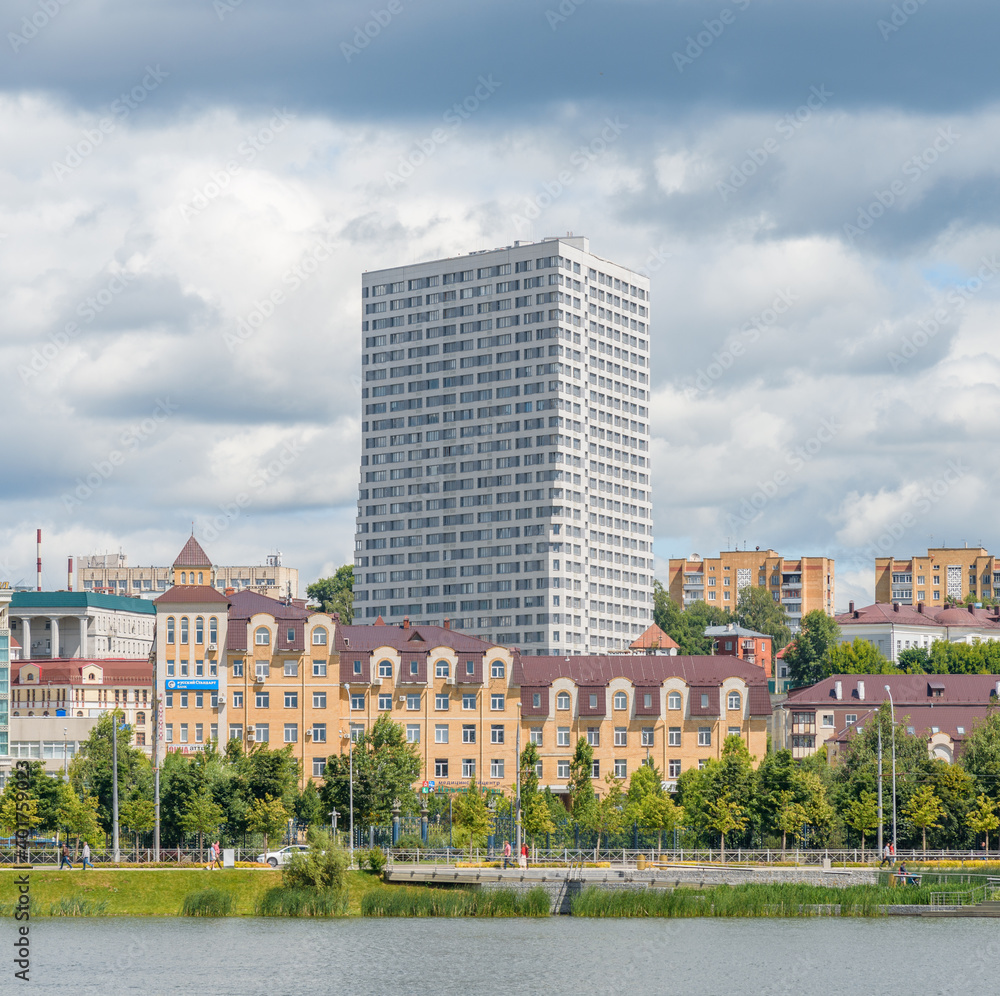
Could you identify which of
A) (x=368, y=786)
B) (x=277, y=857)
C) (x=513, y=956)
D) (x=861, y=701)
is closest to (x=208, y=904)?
(x=277, y=857)

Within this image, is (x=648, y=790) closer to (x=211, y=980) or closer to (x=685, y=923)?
(x=685, y=923)

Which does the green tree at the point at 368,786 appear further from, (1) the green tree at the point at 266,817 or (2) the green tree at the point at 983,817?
(2) the green tree at the point at 983,817

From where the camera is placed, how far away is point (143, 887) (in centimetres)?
9956

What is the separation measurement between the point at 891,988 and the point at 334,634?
285ft

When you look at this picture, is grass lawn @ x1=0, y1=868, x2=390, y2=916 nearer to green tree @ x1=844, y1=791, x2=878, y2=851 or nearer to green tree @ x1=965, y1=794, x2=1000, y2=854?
green tree @ x1=844, y1=791, x2=878, y2=851

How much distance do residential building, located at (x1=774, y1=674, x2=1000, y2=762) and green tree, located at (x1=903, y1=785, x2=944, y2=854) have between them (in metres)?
43.6

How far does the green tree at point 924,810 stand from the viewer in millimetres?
123000

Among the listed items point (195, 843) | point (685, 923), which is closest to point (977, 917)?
point (685, 923)

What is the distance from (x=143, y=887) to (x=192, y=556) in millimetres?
57917

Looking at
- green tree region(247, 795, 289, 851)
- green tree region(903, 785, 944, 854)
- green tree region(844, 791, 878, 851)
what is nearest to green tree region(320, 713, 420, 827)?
green tree region(247, 795, 289, 851)

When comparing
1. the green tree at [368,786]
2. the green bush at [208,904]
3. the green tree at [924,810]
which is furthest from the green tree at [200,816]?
the green tree at [924,810]

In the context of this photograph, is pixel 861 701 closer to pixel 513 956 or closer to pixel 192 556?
pixel 192 556

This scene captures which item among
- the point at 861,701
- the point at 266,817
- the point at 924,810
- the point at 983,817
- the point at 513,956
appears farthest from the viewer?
the point at 861,701

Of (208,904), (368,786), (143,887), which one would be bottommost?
(208,904)
